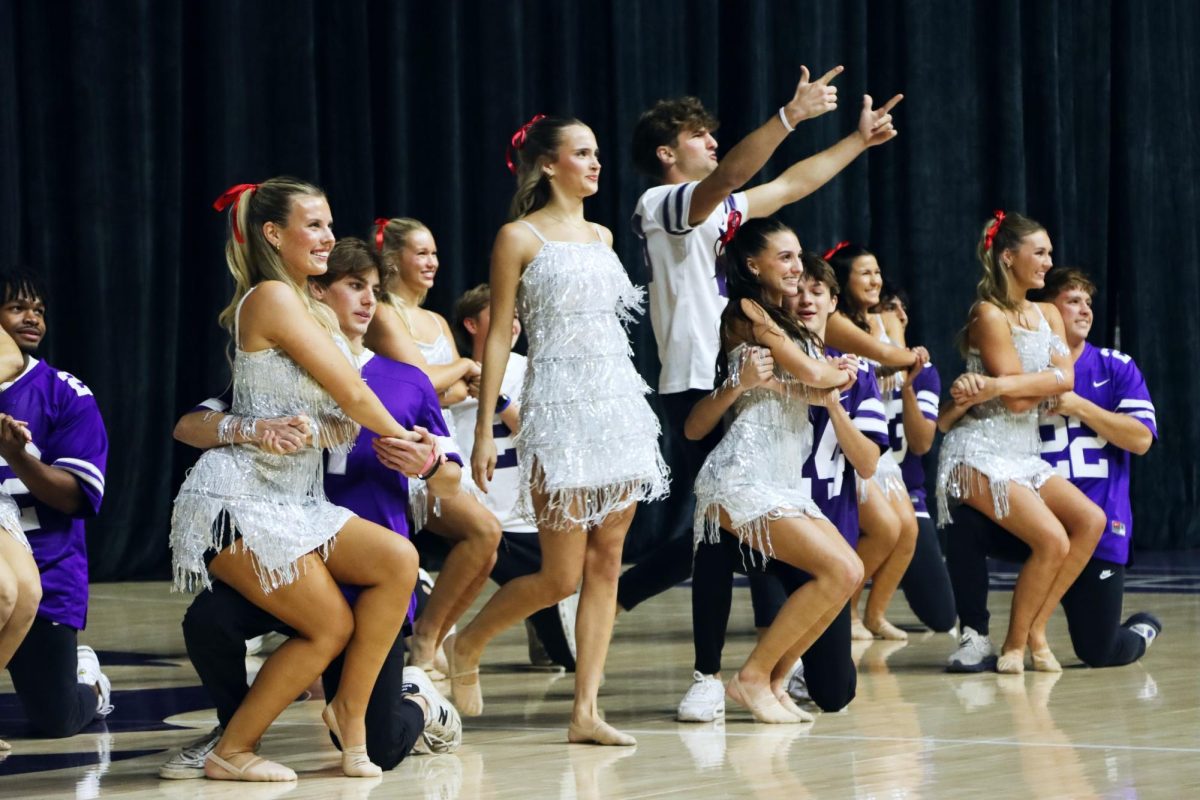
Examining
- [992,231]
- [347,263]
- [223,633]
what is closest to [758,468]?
[347,263]

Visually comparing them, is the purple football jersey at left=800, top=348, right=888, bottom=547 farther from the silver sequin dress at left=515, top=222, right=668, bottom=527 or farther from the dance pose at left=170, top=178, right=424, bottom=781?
the dance pose at left=170, top=178, right=424, bottom=781

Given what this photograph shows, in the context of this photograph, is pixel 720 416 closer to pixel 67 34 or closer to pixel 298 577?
pixel 298 577

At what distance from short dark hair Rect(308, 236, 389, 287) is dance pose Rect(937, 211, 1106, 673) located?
1649 millimetres

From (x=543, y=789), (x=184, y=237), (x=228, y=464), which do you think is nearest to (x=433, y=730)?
(x=543, y=789)

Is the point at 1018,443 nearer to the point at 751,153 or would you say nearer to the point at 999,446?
the point at 999,446

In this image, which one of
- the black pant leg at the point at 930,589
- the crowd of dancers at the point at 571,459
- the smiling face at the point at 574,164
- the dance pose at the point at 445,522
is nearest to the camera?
the crowd of dancers at the point at 571,459

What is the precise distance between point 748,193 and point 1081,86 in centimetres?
540

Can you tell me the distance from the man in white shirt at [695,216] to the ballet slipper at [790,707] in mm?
127

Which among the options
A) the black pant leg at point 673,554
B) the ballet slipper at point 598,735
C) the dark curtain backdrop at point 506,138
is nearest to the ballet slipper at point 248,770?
the ballet slipper at point 598,735

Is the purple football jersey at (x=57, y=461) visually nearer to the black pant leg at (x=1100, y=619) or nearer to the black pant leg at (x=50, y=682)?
the black pant leg at (x=50, y=682)

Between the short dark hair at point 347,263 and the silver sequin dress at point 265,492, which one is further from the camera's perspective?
the short dark hair at point 347,263

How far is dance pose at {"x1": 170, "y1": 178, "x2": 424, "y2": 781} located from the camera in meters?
3.09

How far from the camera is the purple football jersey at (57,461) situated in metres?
3.81

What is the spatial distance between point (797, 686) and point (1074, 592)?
93 centimetres
